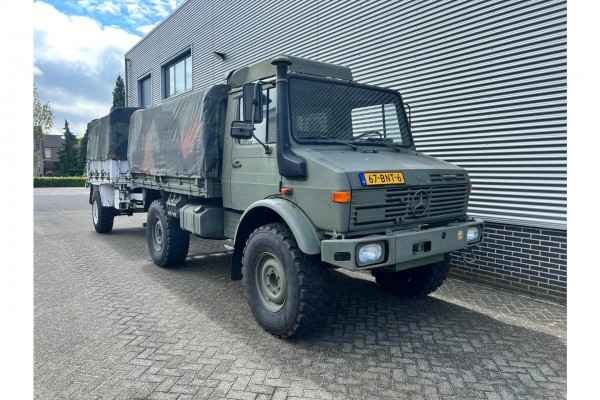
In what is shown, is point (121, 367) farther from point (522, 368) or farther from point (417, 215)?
point (522, 368)

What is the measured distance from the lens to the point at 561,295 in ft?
16.2

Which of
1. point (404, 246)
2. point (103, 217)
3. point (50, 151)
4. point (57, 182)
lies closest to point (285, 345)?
point (404, 246)

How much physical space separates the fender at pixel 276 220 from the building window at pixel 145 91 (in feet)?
52.7

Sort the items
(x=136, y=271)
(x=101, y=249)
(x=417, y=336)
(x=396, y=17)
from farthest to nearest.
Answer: (x=101, y=249), (x=396, y=17), (x=136, y=271), (x=417, y=336)

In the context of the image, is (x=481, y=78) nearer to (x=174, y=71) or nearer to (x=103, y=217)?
(x=103, y=217)

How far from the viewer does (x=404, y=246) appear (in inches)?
141

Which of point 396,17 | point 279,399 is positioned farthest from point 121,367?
point 396,17

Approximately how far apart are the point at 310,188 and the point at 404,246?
3.30 ft

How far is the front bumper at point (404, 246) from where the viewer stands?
338cm

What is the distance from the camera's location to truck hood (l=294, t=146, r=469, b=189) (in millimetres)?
3607

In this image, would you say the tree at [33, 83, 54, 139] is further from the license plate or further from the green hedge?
the license plate

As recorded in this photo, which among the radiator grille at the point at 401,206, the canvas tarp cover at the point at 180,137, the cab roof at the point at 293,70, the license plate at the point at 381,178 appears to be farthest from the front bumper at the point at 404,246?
the canvas tarp cover at the point at 180,137

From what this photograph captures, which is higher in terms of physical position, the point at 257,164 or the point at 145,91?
the point at 145,91

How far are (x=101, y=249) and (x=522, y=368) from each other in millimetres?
7722
